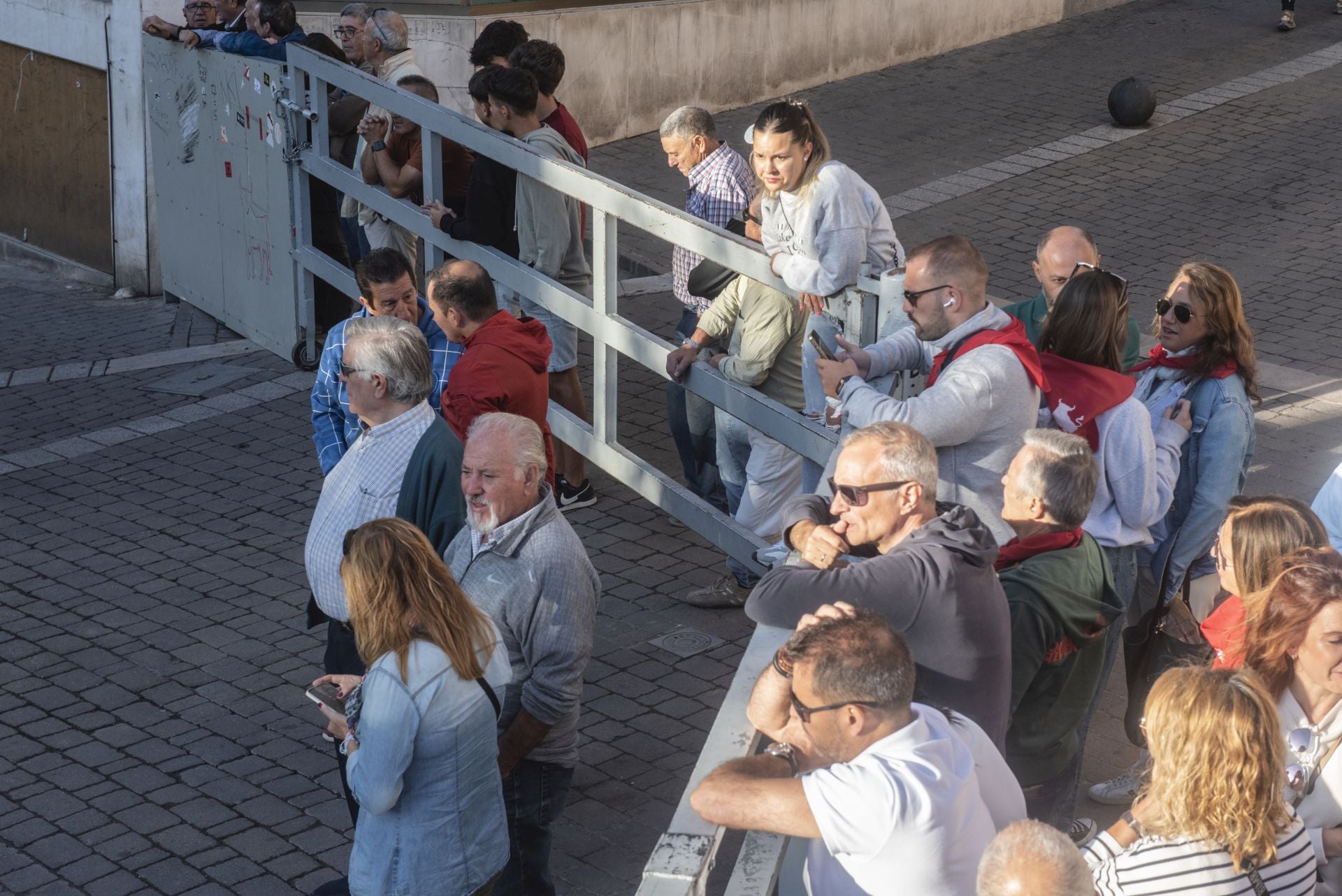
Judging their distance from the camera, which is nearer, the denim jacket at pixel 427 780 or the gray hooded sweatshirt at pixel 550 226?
the denim jacket at pixel 427 780

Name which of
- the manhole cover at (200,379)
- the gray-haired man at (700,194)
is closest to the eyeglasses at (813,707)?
the gray-haired man at (700,194)

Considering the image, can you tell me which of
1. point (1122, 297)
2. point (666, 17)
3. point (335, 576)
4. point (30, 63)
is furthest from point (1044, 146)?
point (335, 576)

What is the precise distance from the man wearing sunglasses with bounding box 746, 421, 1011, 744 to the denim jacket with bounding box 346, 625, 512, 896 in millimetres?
829

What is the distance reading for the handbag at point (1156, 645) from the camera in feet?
16.4

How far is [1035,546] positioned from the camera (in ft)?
12.9

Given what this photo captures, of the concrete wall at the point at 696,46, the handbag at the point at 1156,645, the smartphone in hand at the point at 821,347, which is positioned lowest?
the handbag at the point at 1156,645

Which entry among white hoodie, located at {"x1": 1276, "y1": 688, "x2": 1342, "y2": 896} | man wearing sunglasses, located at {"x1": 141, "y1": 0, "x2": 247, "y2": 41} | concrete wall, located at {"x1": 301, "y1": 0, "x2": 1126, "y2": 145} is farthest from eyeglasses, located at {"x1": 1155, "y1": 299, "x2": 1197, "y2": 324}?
concrete wall, located at {"x1": 301, "y1": 0, "x2": 1126, "y2": 145}

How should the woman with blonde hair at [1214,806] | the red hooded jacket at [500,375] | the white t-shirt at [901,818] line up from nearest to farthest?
the white t-shirt at [901,818] < the woman with blonde hair at [1214,806] < the red hooded jacket at [500,375]

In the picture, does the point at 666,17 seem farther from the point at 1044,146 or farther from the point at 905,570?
the point at 905,570

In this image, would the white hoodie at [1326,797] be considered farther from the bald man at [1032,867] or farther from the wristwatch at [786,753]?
the wristwatch at [786,753]

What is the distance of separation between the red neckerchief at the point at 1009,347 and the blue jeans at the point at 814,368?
27.2 inches

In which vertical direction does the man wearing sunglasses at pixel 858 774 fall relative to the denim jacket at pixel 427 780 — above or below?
above

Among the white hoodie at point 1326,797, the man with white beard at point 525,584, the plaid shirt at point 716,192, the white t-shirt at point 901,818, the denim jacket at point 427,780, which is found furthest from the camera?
the plaid shirt at point 716,192

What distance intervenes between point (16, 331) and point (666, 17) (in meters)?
6.62
